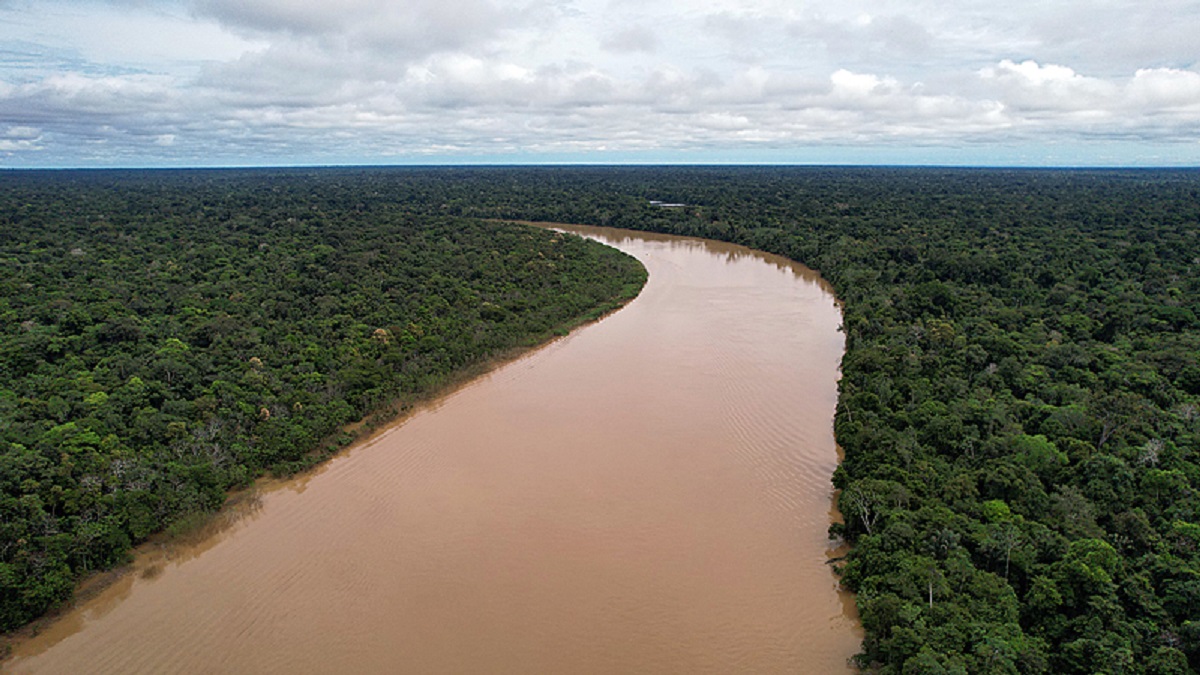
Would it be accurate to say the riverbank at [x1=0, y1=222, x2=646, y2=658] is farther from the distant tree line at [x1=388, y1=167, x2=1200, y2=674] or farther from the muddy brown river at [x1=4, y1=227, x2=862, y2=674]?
the distant tree line at [x1=388, y1=167, x2=1200, y2=674]

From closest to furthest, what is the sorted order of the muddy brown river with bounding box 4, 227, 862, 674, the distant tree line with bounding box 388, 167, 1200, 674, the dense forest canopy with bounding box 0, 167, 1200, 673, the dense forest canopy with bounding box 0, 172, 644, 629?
the distant tree line with bounding box 388, 167, 1200, 674
the dense forest canopy with bounding box 0, 167, 1200, 673
the muddy brown river with bounding box 4, 227, 862, 674
the dense forest canopy with bounding box 0, 172, 644, 629

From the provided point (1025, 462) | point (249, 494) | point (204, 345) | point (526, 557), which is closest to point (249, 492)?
point (249, 494)

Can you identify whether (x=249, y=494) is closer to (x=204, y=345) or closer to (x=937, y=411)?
(x=204, y=345)

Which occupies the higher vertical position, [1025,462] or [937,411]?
[937,411]

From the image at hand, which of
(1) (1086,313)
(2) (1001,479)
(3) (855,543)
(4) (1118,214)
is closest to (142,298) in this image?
(3) (855,543)

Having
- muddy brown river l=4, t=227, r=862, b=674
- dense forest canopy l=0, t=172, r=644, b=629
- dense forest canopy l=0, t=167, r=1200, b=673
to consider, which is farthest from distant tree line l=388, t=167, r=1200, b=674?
dense forest canopy l=0, t=172, r=644, b=629

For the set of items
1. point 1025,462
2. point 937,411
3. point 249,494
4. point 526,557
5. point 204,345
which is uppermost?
point 204,345

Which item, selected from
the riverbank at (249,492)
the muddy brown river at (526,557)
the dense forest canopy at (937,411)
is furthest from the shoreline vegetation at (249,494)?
the dense forest canopy at (937,411)
